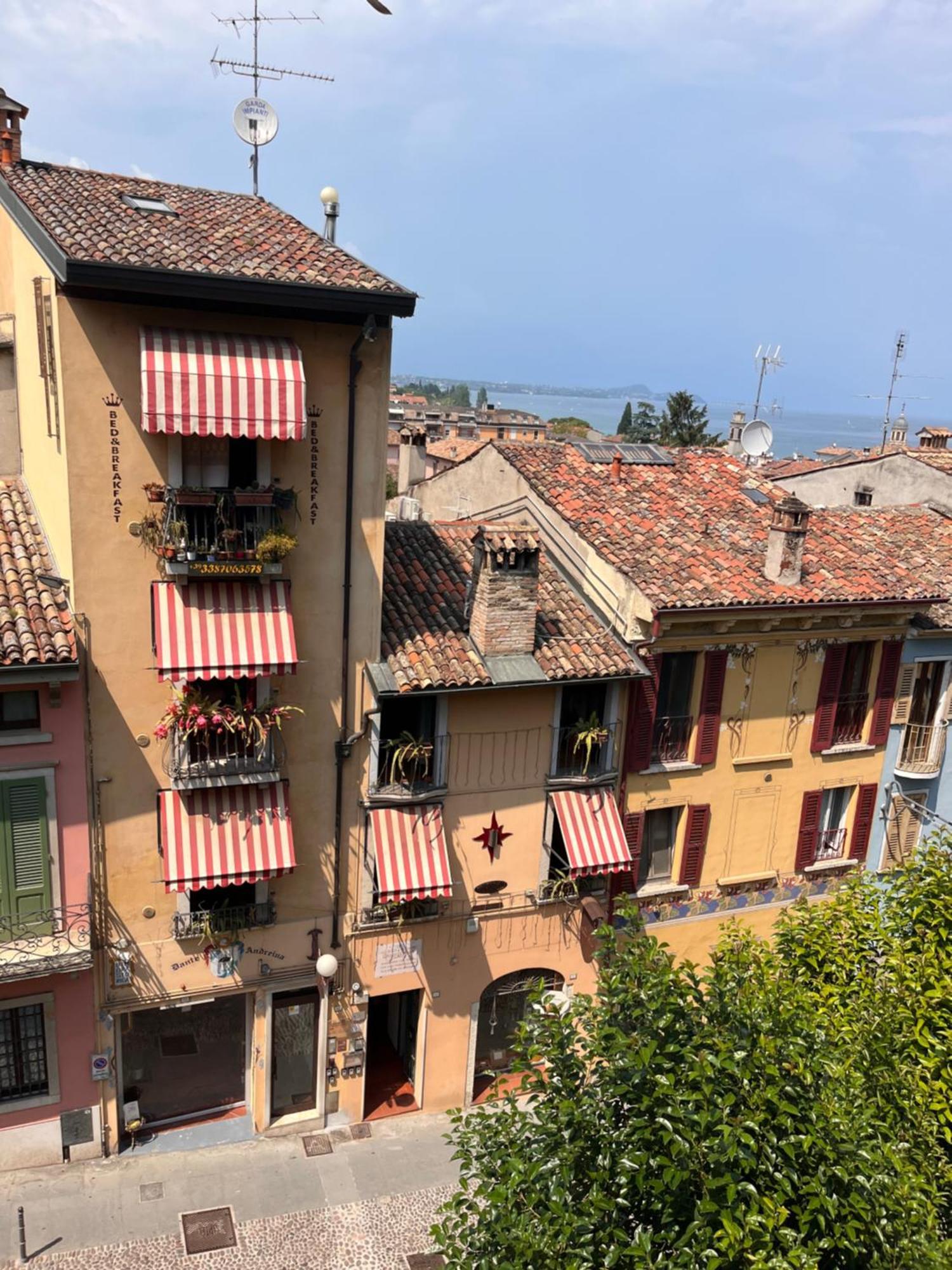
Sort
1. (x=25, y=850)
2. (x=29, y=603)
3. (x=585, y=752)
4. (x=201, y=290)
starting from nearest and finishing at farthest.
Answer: (x=201, y=290), (x=29, y=603), (x=25, y=850), (x=585, y=752)

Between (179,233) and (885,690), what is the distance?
60.6 ft

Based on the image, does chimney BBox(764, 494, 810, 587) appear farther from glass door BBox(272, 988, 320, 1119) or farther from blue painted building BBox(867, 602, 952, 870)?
glass door BBox(272, 988, 320, 1119)

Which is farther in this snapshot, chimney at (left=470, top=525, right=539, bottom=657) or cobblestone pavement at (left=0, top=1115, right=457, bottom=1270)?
chimney at (left=470, top=525, right=539, bottom=657)

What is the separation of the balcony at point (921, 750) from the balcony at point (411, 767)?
12.3 metres

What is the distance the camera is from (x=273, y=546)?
55.6 feet

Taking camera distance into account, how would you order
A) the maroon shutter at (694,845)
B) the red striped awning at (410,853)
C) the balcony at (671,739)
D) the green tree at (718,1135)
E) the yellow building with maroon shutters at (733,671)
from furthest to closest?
the maroon shutter at (694,845) < the balcony at (671,739) < the yellow building with maroon shutters at (733,671) < the red striped awning at (410,853) < the green tree at (718,1135)

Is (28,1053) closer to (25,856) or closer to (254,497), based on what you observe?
(25,856)

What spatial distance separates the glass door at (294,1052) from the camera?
2055 cm

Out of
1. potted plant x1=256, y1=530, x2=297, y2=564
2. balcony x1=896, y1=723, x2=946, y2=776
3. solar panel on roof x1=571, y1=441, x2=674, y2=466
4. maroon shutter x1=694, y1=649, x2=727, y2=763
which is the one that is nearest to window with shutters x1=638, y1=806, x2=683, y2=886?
maroon shutter x1=694, y1=649, x2=727, y2=763

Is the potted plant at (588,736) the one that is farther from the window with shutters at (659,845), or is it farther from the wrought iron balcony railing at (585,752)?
the window with shutters at (659,845)

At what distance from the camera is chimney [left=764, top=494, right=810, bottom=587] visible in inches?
861

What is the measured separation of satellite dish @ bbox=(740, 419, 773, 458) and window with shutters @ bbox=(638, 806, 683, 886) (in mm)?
17570

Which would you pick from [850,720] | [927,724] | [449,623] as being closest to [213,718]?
[449,623]

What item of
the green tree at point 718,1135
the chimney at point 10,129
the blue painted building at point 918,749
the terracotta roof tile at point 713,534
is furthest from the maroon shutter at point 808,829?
the chimney at point 10,129
